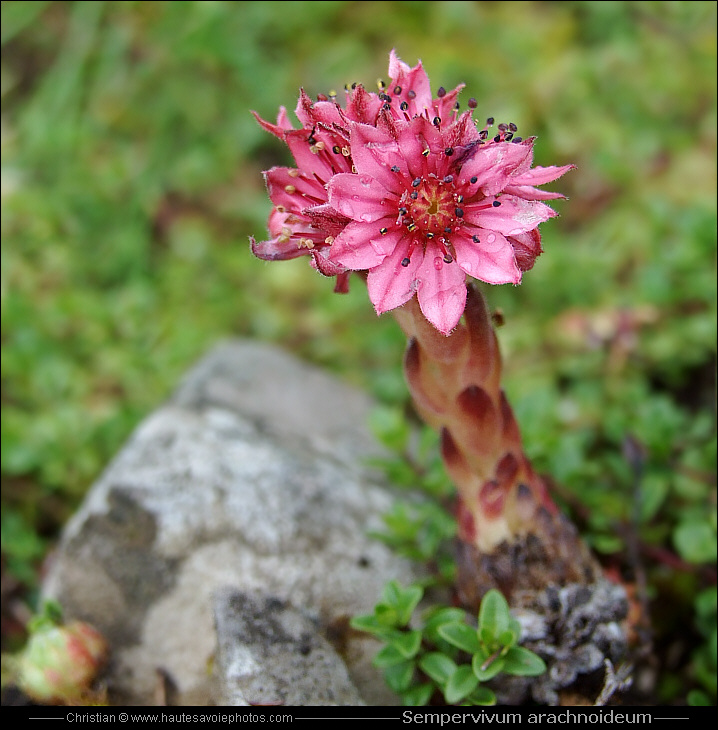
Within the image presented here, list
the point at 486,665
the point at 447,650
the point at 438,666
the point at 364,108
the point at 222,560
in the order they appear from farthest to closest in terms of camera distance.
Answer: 1. the point at 222,560
2. the point at 447,650
3. the point at 438,666
4. the point at 486,665
5. the point at 364,108

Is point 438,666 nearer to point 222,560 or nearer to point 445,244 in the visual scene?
point 222,560

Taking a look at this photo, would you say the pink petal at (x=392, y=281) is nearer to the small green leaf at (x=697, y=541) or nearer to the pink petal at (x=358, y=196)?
the pink petal at (x=358, y=196)

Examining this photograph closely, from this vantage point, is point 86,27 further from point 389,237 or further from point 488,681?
point 488,681

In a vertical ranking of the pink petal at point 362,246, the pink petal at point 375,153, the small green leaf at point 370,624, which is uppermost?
the pink petal at point 375,153

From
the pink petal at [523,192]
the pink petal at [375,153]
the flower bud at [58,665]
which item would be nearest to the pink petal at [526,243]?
the pink petal at [523,192]

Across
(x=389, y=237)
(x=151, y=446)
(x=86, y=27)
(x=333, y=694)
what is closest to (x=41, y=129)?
(x=86, y=27)

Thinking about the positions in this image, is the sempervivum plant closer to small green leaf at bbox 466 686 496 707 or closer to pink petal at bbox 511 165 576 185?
pink petal at bbox 511 165 576 185

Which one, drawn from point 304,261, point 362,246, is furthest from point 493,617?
point 304,261
